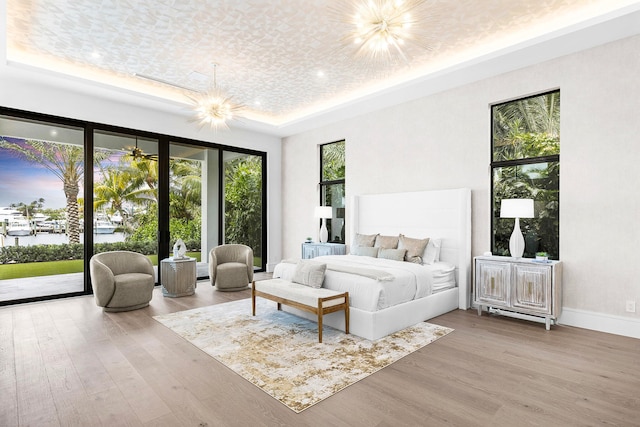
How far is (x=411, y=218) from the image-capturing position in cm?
555

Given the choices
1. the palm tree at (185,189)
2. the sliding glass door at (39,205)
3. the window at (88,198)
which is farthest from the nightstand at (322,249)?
the sliding glass door at (39,205)

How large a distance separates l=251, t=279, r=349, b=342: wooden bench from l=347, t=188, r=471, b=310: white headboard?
210 cm

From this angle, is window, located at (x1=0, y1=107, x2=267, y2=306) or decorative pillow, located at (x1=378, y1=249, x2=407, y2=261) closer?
decorative pillow, located at (x1=378, y1=249, x2=407, y2=261)

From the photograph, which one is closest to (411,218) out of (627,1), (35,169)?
(627,1)

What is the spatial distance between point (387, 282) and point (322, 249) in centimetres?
291

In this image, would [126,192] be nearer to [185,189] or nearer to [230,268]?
[185,189]

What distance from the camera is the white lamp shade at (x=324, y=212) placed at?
6773mm

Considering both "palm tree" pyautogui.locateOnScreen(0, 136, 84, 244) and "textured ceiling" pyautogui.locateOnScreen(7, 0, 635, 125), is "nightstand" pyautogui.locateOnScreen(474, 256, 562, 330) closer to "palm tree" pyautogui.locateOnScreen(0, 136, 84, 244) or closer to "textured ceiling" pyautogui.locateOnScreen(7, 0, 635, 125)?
"textured ceiling" pyautogui.locateOnScreen(7, 0, 635, 125)

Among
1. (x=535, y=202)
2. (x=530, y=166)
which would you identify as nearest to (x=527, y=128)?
(x=530, y=166)

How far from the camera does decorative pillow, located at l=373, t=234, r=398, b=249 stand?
17.3 ft

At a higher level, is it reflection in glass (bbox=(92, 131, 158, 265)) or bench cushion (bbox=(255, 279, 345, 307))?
reflection in glass (bbox=(92, 131, 158, 265))

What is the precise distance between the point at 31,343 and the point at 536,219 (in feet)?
19.5

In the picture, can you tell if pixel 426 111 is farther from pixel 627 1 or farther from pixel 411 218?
pixel 627 1

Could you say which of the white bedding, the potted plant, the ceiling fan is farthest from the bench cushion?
the ceiling fan
